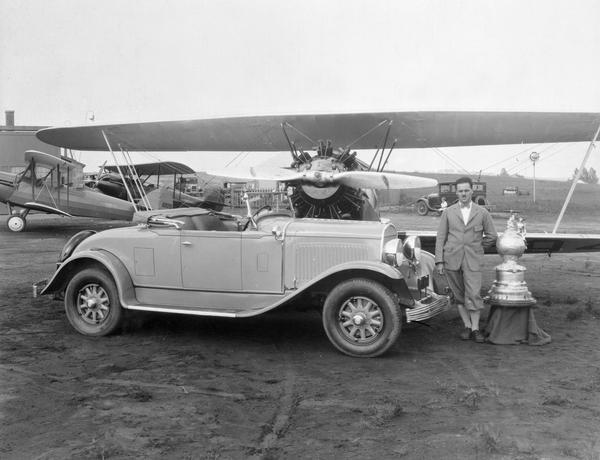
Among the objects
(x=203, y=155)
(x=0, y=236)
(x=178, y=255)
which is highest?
(x=203, y=155)

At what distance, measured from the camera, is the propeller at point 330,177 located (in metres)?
8.90

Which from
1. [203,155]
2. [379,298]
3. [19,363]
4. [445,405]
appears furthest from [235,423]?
[203,155]

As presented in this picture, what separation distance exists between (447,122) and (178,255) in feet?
23.0

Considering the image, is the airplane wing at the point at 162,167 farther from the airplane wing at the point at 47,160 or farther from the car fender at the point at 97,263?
the car fender at the point at 97,263

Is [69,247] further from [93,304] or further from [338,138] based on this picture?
[338,138]

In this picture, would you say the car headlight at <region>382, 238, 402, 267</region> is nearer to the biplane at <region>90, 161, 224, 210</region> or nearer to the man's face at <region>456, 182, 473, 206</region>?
the man's face at <region>456, 182, 473, 206</region>

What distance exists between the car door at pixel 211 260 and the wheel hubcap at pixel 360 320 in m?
1.10

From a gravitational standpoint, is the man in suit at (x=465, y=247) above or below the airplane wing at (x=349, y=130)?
below

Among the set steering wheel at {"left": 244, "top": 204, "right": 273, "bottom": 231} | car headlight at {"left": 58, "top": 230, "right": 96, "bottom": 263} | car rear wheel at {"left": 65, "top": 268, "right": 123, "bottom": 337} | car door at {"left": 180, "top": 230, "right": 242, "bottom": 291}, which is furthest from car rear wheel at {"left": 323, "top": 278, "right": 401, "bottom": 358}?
car headlight at {"left": 58, "top": 230, "right": 96, "bottom": 263}

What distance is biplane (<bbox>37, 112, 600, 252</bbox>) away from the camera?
30.3ft

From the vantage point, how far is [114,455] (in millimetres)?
3068

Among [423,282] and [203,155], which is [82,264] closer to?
[423,282]

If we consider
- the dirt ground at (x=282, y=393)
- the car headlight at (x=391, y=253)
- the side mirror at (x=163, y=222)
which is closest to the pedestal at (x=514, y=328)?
the dirt ground at (x=282, y=393)

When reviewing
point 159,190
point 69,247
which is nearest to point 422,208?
point 159,190
